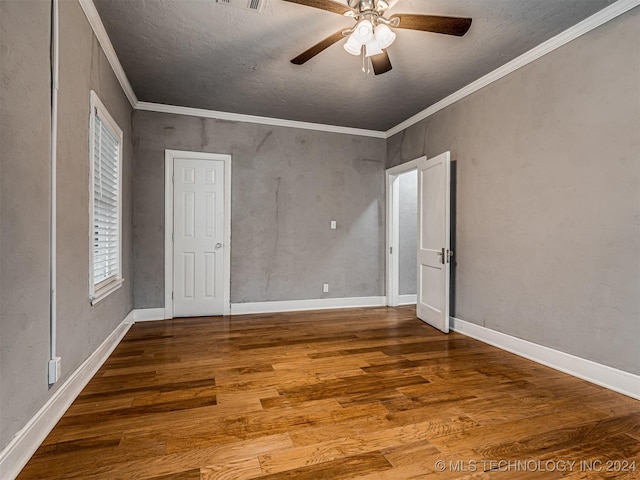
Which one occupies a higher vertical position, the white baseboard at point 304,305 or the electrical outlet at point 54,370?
the electrical outlet at point 54,370

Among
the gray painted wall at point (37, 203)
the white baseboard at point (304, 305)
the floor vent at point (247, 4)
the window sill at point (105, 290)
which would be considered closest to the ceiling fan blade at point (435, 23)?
the floor vent at point (247, 4)

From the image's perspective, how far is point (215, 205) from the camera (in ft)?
15.1

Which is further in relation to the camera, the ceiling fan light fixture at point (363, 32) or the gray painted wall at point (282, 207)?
the gray painted wall at point (282, 207)

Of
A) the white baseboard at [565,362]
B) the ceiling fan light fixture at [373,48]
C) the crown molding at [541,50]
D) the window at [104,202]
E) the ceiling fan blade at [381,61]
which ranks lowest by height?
the white baseboard at [565,362]

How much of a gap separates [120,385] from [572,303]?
3475 mm

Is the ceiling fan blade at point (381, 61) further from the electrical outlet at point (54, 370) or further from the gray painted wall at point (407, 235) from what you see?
the gray painted wall at point (407, 235)

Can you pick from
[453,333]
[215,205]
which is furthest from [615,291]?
[215,205]

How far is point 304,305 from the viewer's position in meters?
4.96

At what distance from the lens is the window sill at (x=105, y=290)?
2.66 metres

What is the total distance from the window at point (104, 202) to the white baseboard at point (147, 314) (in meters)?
0.90

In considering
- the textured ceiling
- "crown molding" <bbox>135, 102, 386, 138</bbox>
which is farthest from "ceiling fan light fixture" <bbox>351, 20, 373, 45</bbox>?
"crown molding" <bbox>135, 102, 386, 138</bbox>

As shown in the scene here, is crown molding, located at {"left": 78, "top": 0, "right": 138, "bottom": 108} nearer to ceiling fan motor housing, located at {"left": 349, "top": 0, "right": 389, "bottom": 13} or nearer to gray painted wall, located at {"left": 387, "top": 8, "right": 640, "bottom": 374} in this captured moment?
ceiling fan motor housing, located at {"left": 349, "top": 0, "right": 389, "bottom": 13}

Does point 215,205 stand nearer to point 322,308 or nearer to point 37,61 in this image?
point 322,308

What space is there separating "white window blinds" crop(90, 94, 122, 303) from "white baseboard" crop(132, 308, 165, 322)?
3.10 feet
